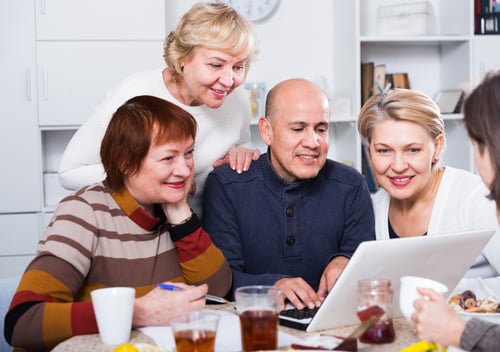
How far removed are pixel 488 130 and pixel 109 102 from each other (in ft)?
4.71

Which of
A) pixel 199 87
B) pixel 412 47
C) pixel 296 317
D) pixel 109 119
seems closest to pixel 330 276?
pixel 296 317

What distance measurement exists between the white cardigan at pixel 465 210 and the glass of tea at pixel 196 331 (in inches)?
42.8

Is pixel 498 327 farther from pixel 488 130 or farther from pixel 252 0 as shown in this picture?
pixel 252 0

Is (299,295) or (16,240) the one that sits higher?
(299,295)

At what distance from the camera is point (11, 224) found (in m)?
3.53

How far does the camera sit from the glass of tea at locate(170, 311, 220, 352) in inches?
47.1

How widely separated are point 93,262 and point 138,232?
5.3 inches

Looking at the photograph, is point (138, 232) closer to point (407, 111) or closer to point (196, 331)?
point (196, 331)

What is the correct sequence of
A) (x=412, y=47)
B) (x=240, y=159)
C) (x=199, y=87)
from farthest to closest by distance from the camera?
(x=412, y=47)
(x=199, y=87)
(x=240, y=159)

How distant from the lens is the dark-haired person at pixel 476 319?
3.99ft

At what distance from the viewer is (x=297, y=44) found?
4.11 m

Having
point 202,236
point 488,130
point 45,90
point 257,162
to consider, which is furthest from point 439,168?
point 45,90

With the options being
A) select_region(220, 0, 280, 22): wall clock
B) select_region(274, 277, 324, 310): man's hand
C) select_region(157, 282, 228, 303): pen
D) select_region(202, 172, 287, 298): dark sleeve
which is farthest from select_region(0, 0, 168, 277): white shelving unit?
select_region(274, 277, 324, 310): man's hand

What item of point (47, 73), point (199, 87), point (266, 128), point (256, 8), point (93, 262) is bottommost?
point (93, 262)
